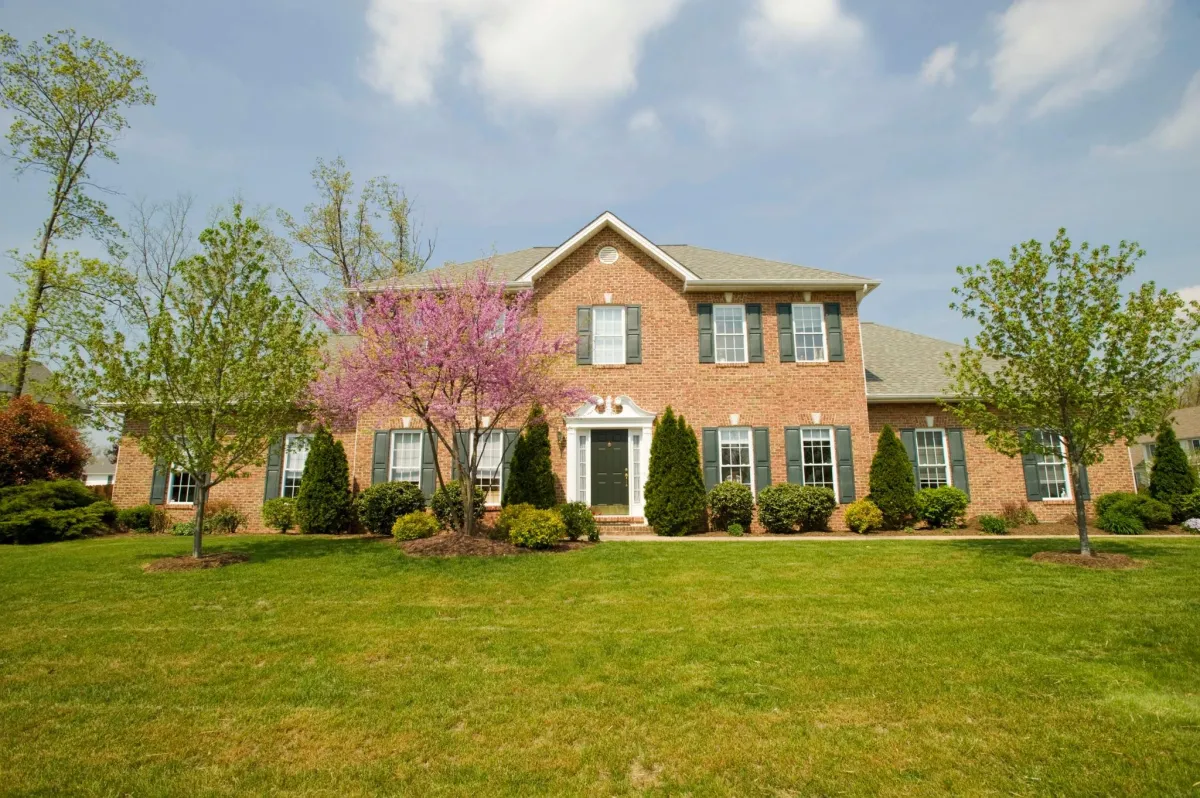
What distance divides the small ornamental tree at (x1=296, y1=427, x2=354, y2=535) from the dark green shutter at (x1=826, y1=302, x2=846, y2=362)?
510 inches

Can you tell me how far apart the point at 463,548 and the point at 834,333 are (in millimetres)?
11099

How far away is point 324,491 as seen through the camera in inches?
596

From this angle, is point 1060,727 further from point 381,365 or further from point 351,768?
point 381,365

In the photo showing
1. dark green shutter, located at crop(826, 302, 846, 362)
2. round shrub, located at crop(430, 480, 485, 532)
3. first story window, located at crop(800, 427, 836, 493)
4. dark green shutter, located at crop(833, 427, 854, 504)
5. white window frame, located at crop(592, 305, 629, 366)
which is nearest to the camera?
round shrub, located at crop(430, 480, 485, 532)

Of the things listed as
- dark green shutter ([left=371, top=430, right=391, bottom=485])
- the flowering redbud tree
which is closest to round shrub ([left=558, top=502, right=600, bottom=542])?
the flowering redbud tree

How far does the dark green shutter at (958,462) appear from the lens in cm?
1602

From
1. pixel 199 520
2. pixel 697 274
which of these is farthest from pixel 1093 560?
pixel 199 520

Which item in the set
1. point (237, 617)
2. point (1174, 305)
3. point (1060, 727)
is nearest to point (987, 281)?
point (1174, 305)

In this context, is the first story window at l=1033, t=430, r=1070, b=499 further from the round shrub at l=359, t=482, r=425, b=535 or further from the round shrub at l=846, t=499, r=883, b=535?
the round shrub at l=359, t=482, r=425, b=535

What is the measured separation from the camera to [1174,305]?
9.38m

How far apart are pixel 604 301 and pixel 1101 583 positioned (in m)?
11.6

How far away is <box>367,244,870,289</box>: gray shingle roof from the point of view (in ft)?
52.6

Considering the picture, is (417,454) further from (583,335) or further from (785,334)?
(785,334)

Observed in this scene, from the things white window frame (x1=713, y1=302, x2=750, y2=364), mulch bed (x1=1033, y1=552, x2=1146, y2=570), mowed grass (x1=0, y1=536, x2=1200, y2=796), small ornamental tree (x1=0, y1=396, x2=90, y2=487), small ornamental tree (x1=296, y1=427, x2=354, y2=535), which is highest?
white window frame (x1=713, y1=302, x2=750, y2=364)
